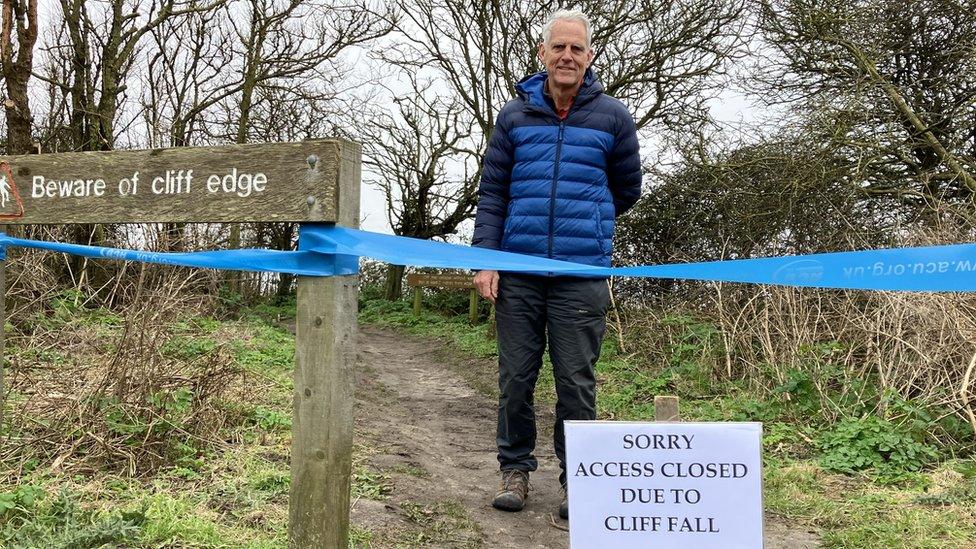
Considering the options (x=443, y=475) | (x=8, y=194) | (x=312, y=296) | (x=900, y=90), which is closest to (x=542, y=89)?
(x=312, y=296)

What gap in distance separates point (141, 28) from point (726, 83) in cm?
884

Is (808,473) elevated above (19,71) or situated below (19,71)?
below

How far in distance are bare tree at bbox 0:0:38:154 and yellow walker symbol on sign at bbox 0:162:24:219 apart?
5.85 metres

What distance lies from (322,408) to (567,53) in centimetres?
197

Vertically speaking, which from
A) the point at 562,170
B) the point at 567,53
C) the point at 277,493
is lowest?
the point at 277,493

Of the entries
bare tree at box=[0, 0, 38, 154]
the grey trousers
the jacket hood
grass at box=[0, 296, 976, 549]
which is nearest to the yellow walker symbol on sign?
grass at box=[0, 296, 976, 549]

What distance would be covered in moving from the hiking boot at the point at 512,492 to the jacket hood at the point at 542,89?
1818 millimetres

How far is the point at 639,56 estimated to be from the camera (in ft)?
35.0

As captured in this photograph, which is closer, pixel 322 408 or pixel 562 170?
pixel 322 408

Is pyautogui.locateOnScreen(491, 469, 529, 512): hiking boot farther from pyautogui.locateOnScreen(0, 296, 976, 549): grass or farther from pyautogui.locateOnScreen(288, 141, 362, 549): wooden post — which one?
pyautogui.locateOnScreen(288, 141, 362, 549): wooden post

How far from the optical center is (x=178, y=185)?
2793mm

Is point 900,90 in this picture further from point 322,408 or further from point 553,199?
point 322,408

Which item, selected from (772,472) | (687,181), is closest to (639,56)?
(687,181)

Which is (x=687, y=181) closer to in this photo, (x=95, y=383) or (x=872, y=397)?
(x=872, y=397)
